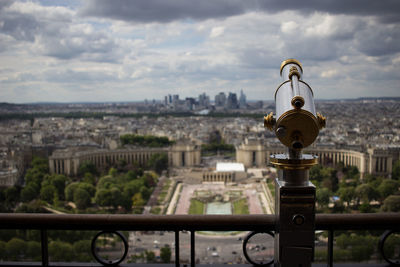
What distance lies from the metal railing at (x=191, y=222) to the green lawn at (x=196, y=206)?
407 inches

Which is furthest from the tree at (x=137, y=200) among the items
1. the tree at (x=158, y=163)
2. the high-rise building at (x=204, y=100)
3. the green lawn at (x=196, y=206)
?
the high-rise building at (x=204, y=100)

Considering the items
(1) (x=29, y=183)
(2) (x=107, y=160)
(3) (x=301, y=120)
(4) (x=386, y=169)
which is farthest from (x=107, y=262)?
(2) (x=107, y=160)

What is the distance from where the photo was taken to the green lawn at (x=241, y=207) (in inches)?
469

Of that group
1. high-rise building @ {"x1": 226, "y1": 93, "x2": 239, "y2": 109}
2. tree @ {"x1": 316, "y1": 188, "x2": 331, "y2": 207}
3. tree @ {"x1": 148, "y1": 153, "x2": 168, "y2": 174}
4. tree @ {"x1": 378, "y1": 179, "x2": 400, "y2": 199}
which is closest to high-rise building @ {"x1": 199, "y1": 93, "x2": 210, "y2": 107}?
high-rise building @ {"x1": 226, "y1": 93, "x2": 239, "y2": 109}

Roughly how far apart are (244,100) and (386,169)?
47484 millimetres

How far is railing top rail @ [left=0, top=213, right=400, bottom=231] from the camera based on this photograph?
142 cm

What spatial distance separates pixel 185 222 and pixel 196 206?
11.3 metres

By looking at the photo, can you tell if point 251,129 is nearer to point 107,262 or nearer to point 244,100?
point 244,100

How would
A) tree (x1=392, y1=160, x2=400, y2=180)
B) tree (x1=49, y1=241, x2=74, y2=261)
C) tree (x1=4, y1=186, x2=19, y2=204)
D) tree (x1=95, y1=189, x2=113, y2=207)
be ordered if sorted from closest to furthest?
1. tree (x1=49, y1=241, x2=74, y2=261)
2. tree (x1=4, y1=186, x2=19, y2=204)
3. tree (x1=95, y1=189, x2=113, y2=207)
4. tree (x1=392, y1=160, x2=400, y2=180)

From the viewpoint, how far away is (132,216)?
4.92 feet

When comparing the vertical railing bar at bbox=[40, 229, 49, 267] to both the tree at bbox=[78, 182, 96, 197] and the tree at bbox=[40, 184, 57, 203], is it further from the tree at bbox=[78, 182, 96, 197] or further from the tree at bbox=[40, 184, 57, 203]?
the tree at bbox=[40, 184, 57, 203]

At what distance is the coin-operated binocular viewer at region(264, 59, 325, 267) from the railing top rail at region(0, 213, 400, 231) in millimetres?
221

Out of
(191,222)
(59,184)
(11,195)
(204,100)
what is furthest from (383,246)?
(204,100)

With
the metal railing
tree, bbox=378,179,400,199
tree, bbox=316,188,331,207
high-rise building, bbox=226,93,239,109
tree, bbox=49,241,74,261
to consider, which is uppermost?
high-rise building, bbox=226,93,239,109
